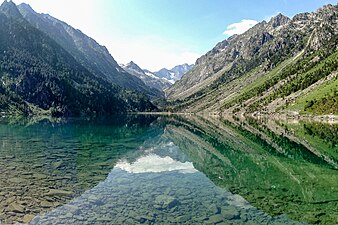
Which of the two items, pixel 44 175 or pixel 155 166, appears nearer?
pixel 44 175

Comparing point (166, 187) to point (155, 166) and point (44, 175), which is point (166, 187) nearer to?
point (44, 175)

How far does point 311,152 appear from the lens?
6562 centimetres

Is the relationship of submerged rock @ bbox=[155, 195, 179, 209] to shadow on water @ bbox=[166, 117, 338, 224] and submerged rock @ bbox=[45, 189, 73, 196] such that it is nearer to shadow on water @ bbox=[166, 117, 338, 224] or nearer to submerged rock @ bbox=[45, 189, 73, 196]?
shadow on water @ bbox=[166, 117, 338, 224]

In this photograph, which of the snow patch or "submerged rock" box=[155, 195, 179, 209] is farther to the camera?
the snow patch

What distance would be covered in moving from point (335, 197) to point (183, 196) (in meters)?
15.2

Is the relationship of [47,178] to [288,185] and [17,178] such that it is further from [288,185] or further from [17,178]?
[288,185]

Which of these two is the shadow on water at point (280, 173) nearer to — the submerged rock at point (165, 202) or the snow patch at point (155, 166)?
the snow patch at point (155, 166)

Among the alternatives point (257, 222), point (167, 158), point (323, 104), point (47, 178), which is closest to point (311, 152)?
point (167, 158)

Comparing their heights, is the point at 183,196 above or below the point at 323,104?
below

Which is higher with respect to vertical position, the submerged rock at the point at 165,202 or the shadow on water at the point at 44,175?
the shadow on water at the point at 44,175

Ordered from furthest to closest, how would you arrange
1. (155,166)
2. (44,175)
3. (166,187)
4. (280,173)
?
(155,166)
(280,173)
(44,175)
(166,187)

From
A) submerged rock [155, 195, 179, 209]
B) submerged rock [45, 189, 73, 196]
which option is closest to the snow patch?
submerged rock [45, 189, 73, 196]

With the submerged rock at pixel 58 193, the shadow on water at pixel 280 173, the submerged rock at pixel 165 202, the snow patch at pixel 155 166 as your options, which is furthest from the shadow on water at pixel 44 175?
the shadow on water at pixel 280 173

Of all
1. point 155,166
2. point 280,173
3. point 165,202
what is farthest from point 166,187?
point 280,173
